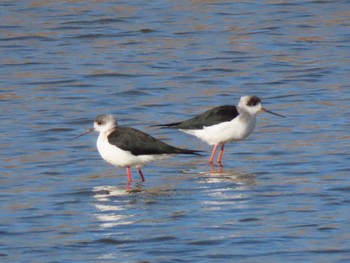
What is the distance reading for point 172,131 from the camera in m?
17.0

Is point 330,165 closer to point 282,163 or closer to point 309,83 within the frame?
point 282,163

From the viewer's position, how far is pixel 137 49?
22.4 meters

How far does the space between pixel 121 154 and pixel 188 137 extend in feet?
9.47

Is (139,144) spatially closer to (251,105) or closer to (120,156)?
(120,156)

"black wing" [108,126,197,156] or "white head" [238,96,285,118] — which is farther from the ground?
"white head" [238,96,285,118]

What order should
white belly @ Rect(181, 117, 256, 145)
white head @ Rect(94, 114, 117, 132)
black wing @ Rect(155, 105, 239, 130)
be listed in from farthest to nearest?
black wing @ Rect(155, 105, 239, 130), white belly @ Rect(181, 117, 256, 145), white head @ Rect(94, 114, 117, 132)

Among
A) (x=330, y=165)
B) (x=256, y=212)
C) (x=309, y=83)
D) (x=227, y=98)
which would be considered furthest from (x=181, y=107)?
(x=256, y=212)

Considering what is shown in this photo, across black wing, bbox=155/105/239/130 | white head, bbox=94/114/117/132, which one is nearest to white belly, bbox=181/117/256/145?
black wing, bbox=155/105/239/130

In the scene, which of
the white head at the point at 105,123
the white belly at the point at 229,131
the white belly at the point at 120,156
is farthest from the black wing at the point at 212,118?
the white belly at the point at 120,156

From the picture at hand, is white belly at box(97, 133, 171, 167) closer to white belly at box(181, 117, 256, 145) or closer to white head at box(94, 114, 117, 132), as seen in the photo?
white head at box(94, 114, 117, 132)

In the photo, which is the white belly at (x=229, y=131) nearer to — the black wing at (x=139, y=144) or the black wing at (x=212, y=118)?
the black wing at (x=212, y=118)

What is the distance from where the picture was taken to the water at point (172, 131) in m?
11.7

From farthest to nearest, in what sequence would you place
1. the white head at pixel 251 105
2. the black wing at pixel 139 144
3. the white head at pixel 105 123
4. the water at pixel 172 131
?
the white head at pixel 251 105, the white head at pixel 105 123, the black wing at pixel 139 144, the water at pixel 172 131

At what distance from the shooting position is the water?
1167 cm
